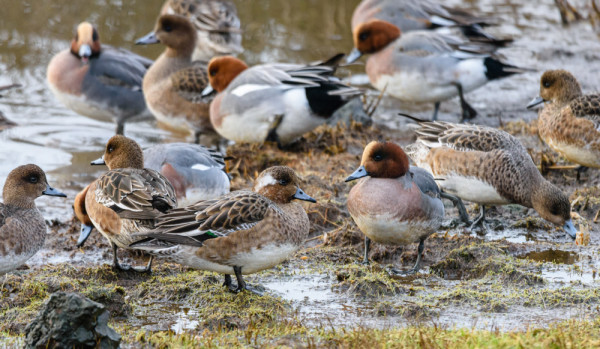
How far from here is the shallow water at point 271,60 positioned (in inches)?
183

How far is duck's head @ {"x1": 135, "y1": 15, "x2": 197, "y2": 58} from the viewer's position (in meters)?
8.73

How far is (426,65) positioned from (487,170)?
3054mm

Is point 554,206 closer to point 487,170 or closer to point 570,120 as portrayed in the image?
point 487,170

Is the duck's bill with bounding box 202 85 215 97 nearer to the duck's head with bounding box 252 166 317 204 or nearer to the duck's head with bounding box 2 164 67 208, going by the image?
the duck's head with bounding box 2 164 67 208

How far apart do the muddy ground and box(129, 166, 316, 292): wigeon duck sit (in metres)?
0.24

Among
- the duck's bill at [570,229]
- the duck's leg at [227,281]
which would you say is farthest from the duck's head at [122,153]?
the duck's bill at [570,229]

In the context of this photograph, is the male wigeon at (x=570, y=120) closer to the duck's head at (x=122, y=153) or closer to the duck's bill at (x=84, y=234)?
the duck's head at (x=122, y=153)

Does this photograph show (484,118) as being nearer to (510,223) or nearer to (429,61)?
(429,61)

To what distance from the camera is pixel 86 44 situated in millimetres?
8719

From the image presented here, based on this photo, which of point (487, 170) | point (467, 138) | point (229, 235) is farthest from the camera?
point (467, 138)

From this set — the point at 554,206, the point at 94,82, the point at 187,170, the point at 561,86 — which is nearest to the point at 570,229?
the point at 554,206

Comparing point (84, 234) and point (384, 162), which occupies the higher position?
point (384, 162)

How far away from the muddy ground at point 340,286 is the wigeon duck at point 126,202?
0.28m

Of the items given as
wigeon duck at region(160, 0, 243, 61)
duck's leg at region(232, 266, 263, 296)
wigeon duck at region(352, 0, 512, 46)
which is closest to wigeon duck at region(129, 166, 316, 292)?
duck's leg at region(232, 266, 263, 296)
